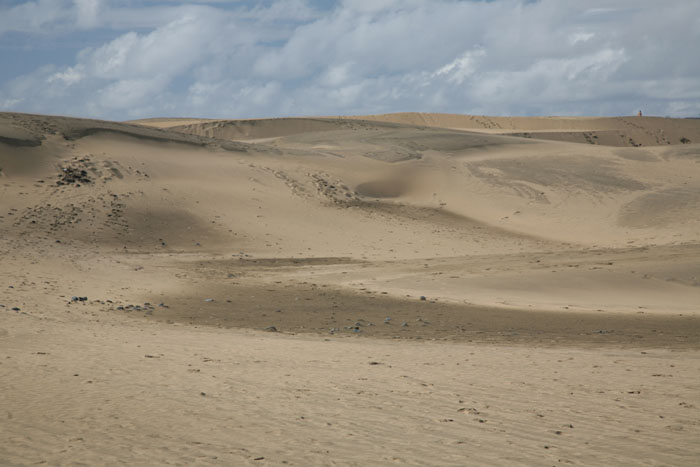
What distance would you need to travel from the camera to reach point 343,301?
44.7 feet

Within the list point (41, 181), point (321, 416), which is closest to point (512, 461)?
point (321, 416)

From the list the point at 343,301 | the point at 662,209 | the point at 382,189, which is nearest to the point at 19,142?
the point at 382,189

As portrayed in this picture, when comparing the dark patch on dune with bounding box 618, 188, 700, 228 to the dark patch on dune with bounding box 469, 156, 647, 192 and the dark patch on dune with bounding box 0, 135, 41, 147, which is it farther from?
the dark patch on dune with bounding box 0, 135, 41, 147

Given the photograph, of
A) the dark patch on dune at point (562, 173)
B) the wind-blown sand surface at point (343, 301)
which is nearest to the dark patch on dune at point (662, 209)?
the wind-blown sand surface at point (343, 301)

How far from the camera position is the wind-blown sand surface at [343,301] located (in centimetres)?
542

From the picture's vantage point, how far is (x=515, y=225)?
25906 mm

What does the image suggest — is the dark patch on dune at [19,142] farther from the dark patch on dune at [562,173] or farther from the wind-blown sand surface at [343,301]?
the dark patch on dune at [562,173]

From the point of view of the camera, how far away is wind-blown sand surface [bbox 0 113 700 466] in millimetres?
5418

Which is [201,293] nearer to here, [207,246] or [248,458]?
[207,246]

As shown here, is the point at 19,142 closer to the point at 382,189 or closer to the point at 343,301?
the point at 382,189

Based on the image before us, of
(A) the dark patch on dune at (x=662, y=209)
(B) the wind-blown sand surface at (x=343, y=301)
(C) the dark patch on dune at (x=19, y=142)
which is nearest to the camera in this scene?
(B) the wind-blown sand surface at (x=343, y=301)

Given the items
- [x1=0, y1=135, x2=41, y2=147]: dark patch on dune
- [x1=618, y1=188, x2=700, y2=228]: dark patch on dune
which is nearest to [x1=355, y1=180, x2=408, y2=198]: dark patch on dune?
[x1=618, y1=188, x2=700, y2=228]: dark patch on dune

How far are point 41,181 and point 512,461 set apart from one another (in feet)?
71.0

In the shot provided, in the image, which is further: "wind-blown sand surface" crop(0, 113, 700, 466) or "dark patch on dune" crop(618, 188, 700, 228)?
"dark patch on dune" crop(618, 188, 700, 228)
